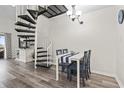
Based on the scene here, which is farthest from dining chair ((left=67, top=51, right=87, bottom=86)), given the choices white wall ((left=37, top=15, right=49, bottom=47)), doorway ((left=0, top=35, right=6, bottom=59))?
doorway ((left=0, top=35, right=6, bottom=59))

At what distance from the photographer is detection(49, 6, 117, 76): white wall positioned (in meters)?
3.77

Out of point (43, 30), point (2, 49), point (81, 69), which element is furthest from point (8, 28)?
point (81, 69)

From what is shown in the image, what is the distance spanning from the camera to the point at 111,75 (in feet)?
12.3

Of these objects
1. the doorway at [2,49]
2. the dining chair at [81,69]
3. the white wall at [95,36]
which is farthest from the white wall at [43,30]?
the doorway at [2,49]

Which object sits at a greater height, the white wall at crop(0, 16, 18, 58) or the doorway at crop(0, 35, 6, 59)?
the white wall at crop(0, 16, 18, 58)

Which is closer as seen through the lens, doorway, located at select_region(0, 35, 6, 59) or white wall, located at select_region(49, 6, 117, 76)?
white wall, located at select_region(49, 6, 117, 76)

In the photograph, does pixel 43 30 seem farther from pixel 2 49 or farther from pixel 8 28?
pixel 2 49

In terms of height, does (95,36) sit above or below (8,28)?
below

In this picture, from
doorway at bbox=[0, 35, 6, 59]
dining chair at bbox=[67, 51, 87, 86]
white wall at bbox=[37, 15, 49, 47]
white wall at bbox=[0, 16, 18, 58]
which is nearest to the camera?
dining chair at bbox=[67, 51, 87, 86]

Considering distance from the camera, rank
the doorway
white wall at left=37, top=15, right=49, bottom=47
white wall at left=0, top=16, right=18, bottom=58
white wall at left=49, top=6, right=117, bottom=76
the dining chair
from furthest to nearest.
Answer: the doorway, white wall at left=0, top=16, right=18, bottom=58, white wall at left=37, top=15, right=49, bottom=47, white wall at left=49, top=6, right=117, bottom=76, the dining chair

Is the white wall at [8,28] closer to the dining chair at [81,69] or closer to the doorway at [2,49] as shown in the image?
the doorway at [2,49]

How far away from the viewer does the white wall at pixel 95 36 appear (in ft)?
12.4

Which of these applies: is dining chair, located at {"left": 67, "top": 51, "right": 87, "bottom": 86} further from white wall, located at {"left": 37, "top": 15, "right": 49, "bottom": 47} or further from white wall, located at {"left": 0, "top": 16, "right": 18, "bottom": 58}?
white wall, located at {"left": 0, "top": 16, "right": 18, "bottom": 58}

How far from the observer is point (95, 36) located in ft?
13.5
